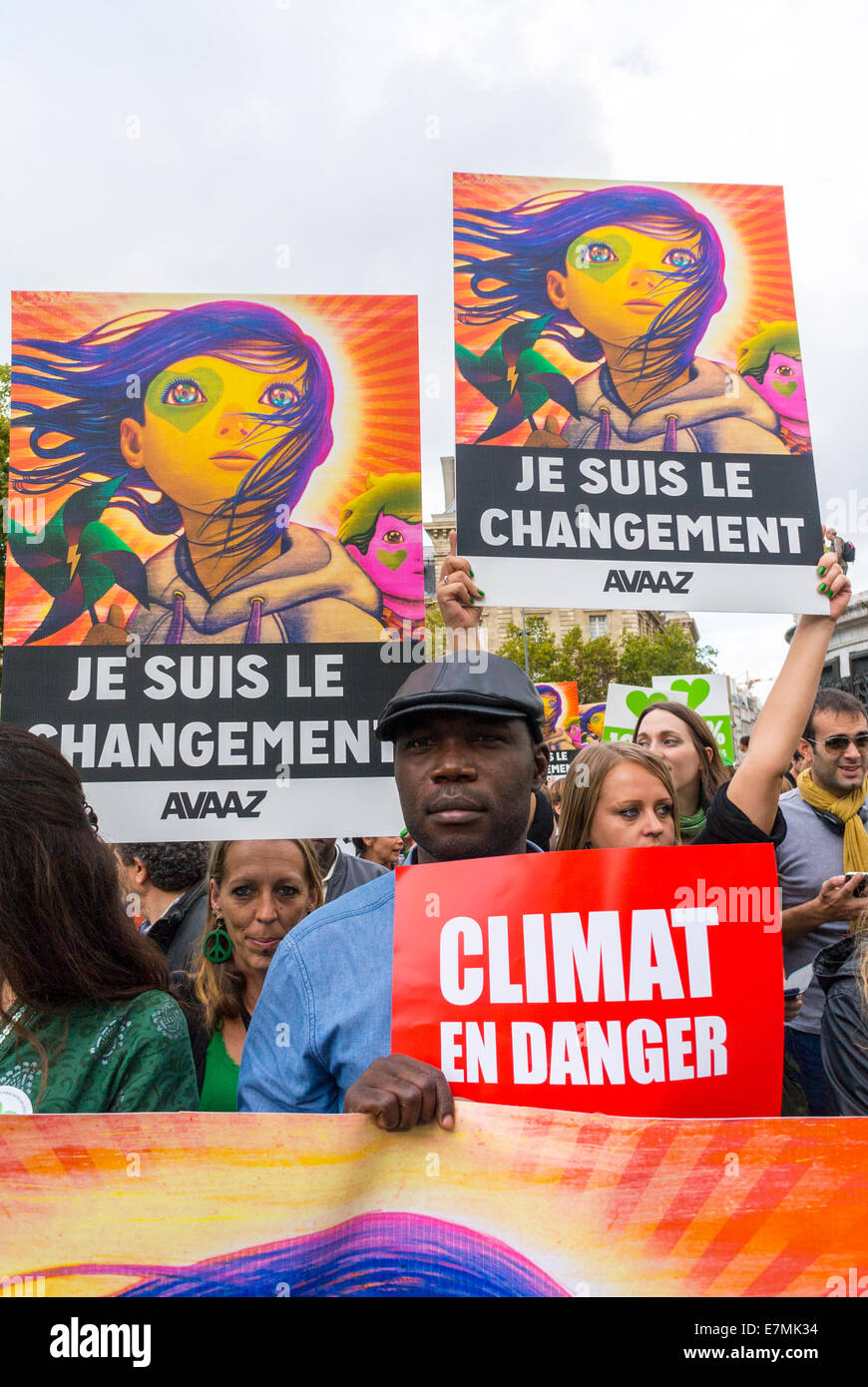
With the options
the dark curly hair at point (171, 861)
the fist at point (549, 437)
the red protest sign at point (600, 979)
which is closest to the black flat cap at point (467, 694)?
the red protest sign at point (600, 979)

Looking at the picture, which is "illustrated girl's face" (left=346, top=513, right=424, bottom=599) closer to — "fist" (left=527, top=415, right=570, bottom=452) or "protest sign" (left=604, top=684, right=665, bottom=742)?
"fist" (left=527, top=415, right=570, bottom=452)

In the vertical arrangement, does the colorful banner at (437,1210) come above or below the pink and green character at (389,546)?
below

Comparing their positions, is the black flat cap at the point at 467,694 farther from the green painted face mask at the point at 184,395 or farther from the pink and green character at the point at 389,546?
the green painted face mask at the point at 184,395

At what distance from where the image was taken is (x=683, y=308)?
10.1 ft

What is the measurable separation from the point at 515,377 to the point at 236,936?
165 cm

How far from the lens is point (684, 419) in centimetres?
299

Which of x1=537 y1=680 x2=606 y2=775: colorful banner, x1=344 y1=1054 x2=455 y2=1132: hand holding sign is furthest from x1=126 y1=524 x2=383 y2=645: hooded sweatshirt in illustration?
x1=537 y1=680 x2=606 y2=775: colorful banner

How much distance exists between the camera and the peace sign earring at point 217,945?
280cm

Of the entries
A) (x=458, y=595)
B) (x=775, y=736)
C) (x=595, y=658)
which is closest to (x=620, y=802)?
(x=775, y=736)

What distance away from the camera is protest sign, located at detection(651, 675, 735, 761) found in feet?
21.1

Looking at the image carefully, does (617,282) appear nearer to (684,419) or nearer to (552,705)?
(684,419)

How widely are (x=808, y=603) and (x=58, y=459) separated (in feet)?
6.67

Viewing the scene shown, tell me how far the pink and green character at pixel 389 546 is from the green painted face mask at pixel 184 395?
0.48m
